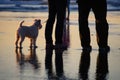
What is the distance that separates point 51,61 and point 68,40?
451cm

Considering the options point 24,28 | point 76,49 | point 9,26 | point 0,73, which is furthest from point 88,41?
point 9,26

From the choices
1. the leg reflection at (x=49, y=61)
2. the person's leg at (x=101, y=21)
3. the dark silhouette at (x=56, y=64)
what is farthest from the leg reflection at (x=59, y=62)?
the person's leg at (x=101, y=21)

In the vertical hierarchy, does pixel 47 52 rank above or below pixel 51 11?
below

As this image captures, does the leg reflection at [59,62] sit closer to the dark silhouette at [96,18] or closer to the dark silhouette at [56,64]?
the dark silhouette at [56,64]

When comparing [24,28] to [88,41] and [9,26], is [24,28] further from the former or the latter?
[9,26]

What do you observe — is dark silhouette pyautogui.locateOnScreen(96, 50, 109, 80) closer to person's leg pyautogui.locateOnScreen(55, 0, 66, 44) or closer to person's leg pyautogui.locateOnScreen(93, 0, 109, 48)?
person's leg pyautogui.locateOnScreen(93, 0, 109, 48)

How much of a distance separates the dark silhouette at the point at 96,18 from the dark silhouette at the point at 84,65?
15.4 inches

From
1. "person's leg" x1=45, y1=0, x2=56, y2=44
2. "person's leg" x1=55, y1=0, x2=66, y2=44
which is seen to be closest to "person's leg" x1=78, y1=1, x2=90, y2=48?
"person's leg" x1=55, y1=0, x2=66, y2=44

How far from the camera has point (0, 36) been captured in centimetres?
1725

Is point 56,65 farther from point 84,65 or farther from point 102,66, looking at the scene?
point 102,66

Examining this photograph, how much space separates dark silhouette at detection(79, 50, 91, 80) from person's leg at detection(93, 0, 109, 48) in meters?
0.43

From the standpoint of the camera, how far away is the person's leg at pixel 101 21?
13508mm

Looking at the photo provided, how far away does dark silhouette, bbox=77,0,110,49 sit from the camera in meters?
13.5

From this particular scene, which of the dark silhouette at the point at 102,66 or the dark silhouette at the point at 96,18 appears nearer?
the dark silhouette at the point at 102,66
